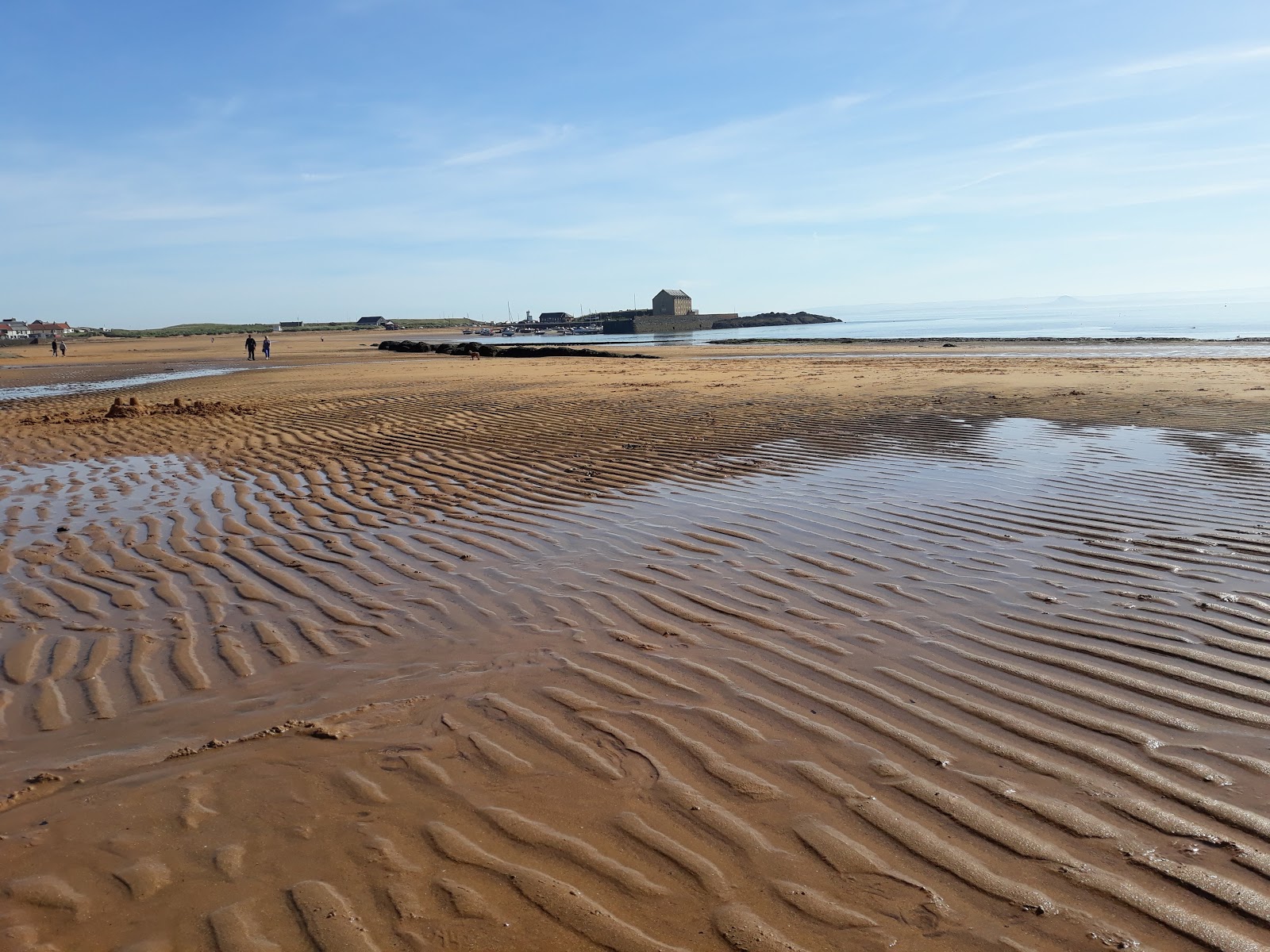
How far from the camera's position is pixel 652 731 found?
3.94 metres

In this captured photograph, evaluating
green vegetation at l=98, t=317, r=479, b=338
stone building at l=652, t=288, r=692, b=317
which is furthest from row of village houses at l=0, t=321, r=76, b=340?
stone building at l=652, t=288, r=692, b=317

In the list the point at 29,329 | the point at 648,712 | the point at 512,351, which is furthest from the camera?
the point at 29,329

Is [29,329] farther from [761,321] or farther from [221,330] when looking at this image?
[761,321]

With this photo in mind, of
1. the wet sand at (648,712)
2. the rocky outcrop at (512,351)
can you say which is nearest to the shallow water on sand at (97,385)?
the rocky outcrop at (512,351)

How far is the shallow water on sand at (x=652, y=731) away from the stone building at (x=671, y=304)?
12526 centimetres

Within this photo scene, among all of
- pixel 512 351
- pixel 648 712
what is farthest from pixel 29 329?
pixel 648 712

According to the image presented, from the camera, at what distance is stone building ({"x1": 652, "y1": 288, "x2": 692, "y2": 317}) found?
431ft

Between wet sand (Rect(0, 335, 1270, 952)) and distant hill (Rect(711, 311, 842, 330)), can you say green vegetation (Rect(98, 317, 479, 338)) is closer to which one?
distant hill (Rect(711, 311, 842, 330))

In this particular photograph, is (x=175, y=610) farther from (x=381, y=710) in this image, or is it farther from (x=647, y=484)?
(x=647, y=484)

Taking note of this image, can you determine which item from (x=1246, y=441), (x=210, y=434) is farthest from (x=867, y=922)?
(x=210, y=434)

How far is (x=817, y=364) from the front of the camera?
30.1m

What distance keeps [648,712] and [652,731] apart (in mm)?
205

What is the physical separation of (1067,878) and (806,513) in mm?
5194

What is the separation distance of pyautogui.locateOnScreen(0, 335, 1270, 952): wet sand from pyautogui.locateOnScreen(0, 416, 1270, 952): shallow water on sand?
18 millimetres
